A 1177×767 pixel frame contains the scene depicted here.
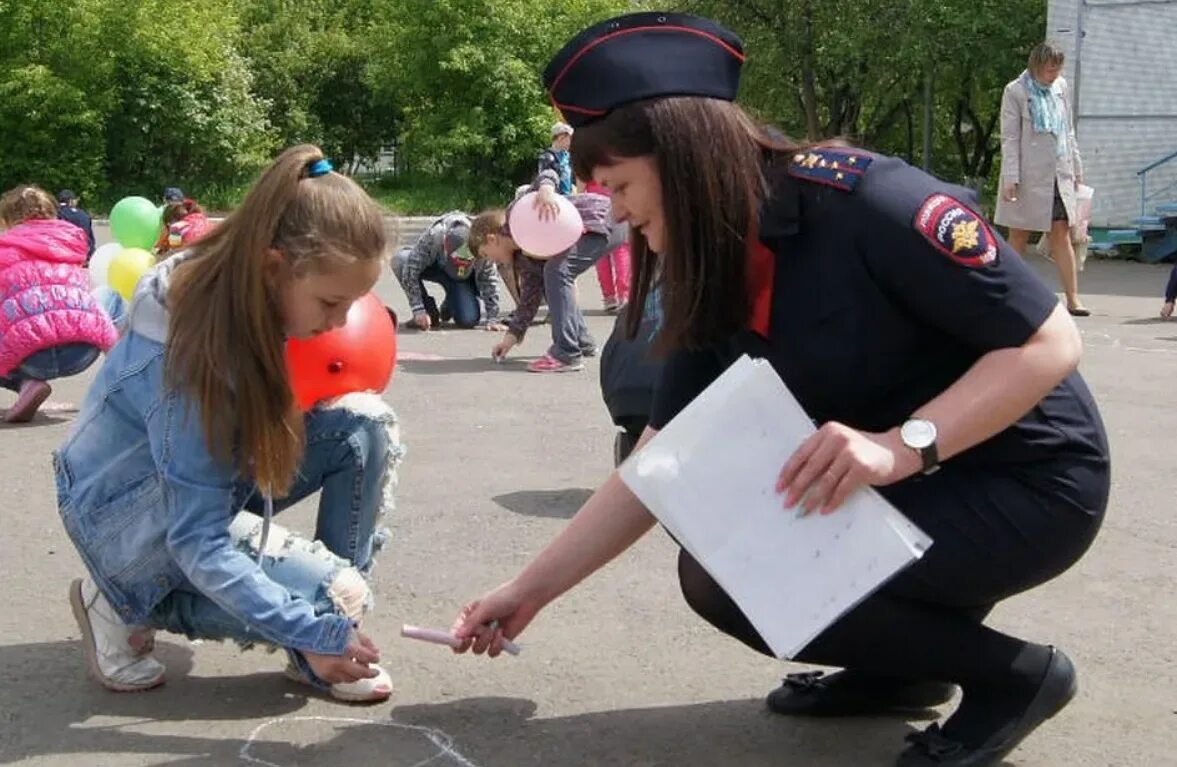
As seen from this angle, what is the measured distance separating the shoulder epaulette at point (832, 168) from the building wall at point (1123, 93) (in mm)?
14517

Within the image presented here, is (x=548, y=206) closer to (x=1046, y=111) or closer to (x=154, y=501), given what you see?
(x=1046, y=111)

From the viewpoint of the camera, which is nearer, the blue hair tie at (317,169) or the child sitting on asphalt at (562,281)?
the blue hair tie at (317,169)

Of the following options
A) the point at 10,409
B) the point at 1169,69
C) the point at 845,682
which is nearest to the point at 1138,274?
the point at 1169,69

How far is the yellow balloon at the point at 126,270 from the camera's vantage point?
28.1 ft

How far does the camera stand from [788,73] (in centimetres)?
2578

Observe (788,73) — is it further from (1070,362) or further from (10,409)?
(1070,362)

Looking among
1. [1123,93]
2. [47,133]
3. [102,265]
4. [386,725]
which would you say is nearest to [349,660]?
[386,725]

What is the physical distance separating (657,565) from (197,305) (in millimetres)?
1730

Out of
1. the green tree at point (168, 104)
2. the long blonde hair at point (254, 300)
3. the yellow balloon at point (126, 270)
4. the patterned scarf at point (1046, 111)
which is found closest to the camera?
the long blonde hair at point (254, 300)

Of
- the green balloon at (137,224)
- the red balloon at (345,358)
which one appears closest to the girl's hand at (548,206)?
the green balloon at (137,224)

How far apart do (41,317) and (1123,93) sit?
12.7 metres

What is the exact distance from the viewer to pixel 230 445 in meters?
2.86

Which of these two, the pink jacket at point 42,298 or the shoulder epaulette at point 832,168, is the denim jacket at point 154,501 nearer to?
the shoulder epaulette at point 832,168

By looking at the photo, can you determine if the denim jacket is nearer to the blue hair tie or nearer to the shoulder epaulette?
the blue hair tie
